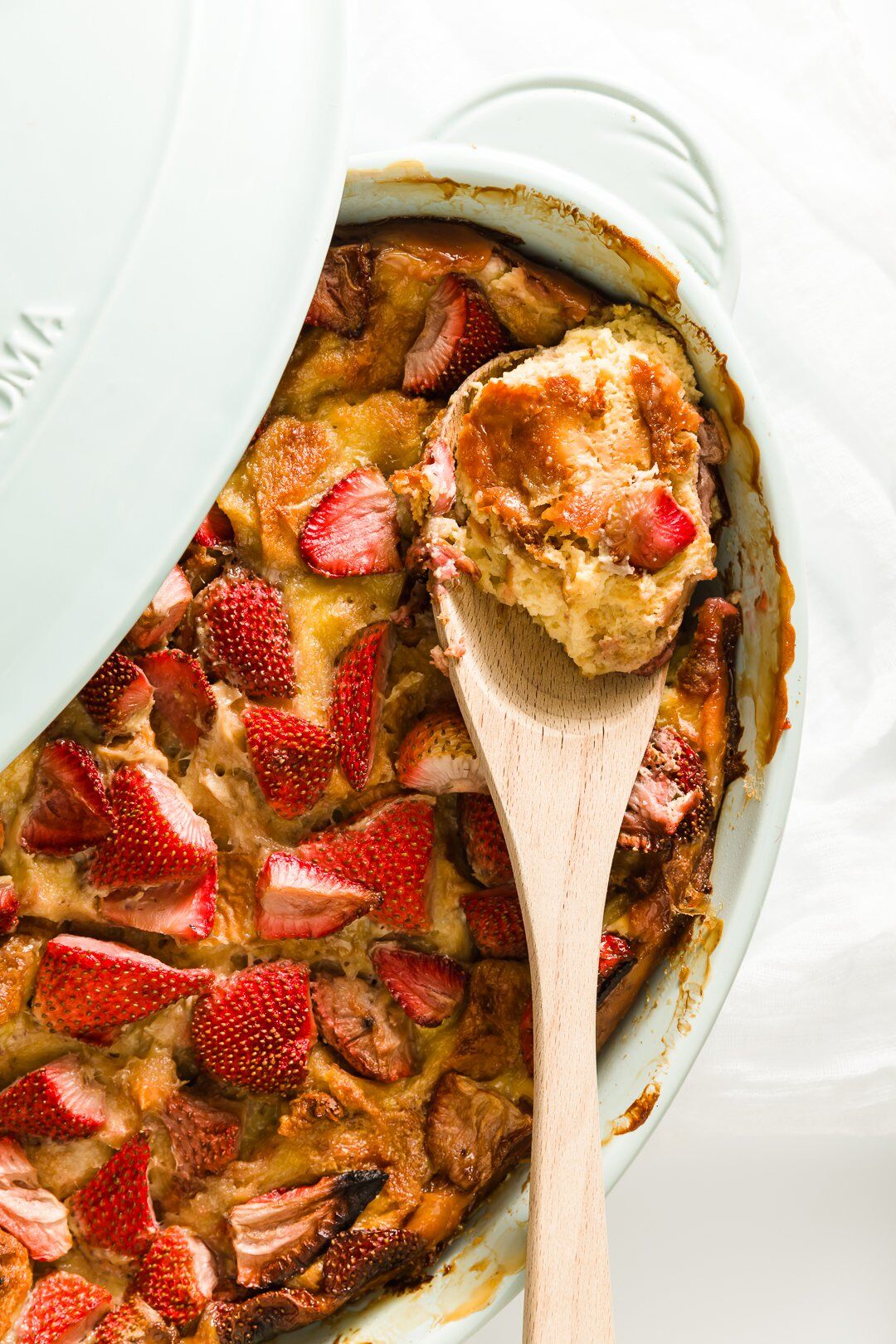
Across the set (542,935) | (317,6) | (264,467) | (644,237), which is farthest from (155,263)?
(542,935)

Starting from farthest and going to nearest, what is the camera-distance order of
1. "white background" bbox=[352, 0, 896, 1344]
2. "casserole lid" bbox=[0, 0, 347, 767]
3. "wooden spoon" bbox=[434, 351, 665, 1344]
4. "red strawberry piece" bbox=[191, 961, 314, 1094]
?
"white background" bbox=[352, 0, 896, 1344] → "red strawberry piece" bbox=[191, 961, 314, 1094] → "wooden spoon" bbox=[434, 351, 665, 1344] → "casserole lid" bbox=[0, 0, 347, 767]

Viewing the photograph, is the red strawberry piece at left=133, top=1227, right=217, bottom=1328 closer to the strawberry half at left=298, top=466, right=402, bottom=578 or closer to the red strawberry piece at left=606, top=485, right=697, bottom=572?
the strawberry half at left=298, top=466, right=402, bottom=578

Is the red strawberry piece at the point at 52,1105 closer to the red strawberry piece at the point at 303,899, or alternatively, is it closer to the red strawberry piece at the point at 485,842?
the red strawberry piece at the point at 303,899

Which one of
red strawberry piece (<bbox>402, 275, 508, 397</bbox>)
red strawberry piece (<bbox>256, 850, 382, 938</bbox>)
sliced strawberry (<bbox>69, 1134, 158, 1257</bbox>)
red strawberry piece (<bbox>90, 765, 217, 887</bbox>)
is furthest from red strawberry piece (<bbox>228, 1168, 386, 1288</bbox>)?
red strawberry piece (<bbox>402, 275, 508, 397</bbox>)

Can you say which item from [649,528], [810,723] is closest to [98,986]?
[649,528]

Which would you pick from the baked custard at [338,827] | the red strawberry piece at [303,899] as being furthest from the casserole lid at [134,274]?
the red strawberry piece at [303,899]

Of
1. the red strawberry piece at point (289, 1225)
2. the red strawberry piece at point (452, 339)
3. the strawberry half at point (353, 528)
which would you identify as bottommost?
the red strawberry piece at point (289, 1225)
